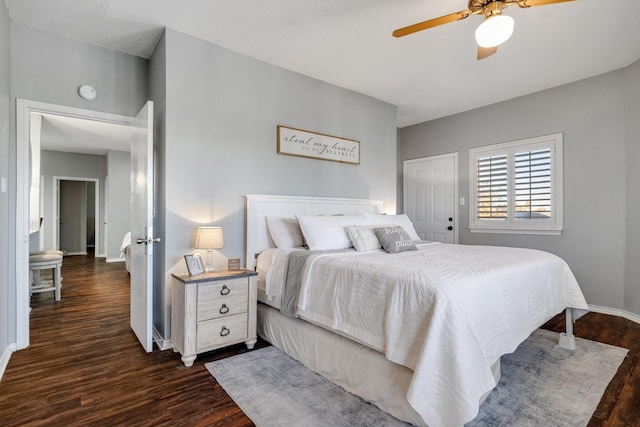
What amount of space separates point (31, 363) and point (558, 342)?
4.19 metres

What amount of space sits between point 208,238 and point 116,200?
6.52 meters

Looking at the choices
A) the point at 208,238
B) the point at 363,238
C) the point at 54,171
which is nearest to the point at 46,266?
the point at 208,238

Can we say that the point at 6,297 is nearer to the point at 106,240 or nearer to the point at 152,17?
the point at 152,17

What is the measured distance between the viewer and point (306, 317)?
7.61 feet

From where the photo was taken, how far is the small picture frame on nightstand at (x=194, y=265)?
2.50 metres

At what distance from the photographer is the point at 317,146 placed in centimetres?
372

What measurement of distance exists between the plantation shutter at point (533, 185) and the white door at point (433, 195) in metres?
0.88

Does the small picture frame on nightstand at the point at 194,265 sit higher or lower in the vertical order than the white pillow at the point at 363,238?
lower

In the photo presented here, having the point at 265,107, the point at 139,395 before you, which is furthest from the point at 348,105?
the point at 139,395

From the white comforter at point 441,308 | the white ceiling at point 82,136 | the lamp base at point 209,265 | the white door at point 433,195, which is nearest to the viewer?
the white comforter at point 441,308

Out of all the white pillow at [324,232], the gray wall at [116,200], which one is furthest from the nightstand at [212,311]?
the gray wall at [116,200]

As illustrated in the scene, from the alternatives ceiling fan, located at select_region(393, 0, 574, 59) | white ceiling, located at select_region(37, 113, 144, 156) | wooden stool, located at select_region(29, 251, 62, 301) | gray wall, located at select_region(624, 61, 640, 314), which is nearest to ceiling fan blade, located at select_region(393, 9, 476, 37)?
ceiling fan, located at select_region(393, 0, 574, 59)

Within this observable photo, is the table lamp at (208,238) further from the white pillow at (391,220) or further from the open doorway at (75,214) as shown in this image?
the open doorway at (75,214)

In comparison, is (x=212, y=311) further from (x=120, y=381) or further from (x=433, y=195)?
(x=433, y=195)
